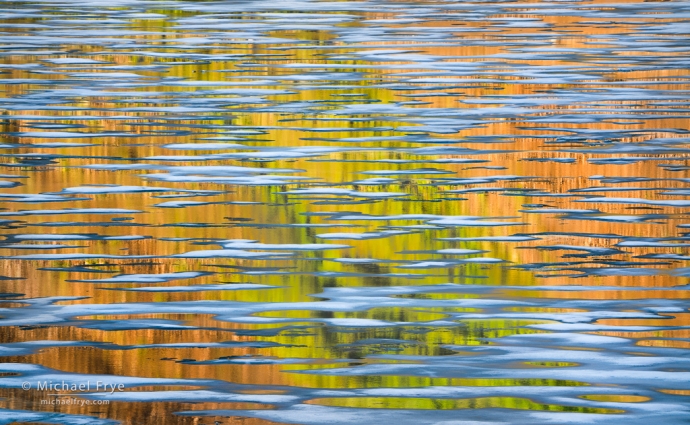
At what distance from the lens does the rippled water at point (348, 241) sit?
167 inches

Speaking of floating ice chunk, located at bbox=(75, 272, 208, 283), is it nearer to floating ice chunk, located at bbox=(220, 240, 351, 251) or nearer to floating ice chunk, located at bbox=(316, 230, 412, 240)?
floating ice chunk, located at bbox=(220, 240, 351, 251)

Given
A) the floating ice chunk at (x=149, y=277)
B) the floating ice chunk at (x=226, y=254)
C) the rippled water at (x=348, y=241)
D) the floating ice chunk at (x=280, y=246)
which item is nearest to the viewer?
the rippled water at (x=348, y=241)

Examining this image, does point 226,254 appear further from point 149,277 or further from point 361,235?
point 361,235

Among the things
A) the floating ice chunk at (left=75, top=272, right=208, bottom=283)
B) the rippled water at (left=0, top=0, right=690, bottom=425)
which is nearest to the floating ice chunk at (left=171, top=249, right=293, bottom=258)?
the rippled water at (left=0, top=0, right=690, bottom=425)

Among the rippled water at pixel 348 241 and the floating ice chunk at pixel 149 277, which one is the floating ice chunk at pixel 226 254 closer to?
the rippled water at pixel 348 241

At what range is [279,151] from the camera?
27.9ft

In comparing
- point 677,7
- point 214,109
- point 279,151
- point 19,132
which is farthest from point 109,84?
point 677,7

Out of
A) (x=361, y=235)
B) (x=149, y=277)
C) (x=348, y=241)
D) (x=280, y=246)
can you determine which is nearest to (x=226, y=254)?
(x=280, y=246)

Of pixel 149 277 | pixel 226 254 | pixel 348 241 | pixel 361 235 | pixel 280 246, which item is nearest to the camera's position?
pixel 149 277

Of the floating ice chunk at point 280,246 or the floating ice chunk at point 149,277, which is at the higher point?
the floating ice chunk at point 280,246

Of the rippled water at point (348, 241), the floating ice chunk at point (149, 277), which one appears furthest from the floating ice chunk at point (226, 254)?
the floating ice chunk at point (149, 277)

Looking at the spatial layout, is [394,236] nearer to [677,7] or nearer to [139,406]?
[139,406]

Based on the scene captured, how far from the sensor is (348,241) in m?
6.15

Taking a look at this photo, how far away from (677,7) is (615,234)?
14.9m
